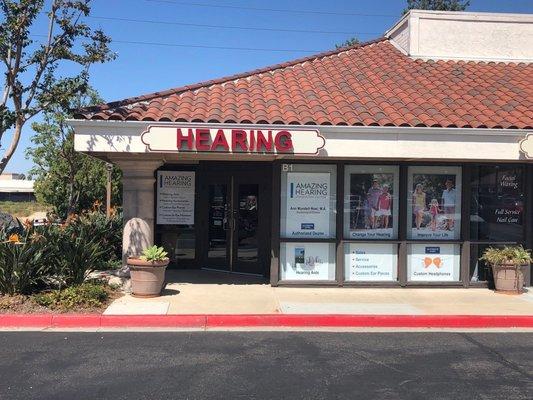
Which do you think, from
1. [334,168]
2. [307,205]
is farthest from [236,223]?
[334,168]

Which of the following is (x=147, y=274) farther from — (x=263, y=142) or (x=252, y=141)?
(x=263, y=142)

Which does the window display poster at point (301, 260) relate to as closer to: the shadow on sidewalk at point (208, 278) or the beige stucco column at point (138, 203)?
the shadow on sidewalk at point (208, 278)

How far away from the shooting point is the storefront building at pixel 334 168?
9.52m

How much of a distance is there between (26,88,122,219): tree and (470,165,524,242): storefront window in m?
14.1

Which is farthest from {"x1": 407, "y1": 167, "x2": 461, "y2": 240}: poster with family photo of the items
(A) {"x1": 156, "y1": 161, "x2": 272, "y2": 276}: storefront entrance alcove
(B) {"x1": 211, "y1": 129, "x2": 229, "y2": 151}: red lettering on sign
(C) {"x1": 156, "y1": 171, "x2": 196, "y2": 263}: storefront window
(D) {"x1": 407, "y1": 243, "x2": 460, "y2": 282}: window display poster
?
(C) {"x1": 156, "y1": 171, "x2": 196, "y2": 263}: storefront window

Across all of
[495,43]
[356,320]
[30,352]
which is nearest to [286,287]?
[356,320]

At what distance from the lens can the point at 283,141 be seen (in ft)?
30.8

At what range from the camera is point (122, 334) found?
7.44m

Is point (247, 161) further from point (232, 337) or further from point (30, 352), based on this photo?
point (30, 352)

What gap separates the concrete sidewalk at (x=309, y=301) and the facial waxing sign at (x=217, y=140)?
2.45 m

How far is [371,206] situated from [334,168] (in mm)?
1023

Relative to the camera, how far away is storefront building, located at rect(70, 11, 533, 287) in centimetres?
952

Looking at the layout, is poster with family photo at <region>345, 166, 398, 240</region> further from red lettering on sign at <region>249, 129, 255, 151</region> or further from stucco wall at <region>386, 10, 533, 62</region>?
stucco wall at <region>386, 10, 533, 62</region>

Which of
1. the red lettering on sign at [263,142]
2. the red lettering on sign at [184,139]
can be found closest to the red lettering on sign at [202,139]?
the red lettering on sign at [184,139]
